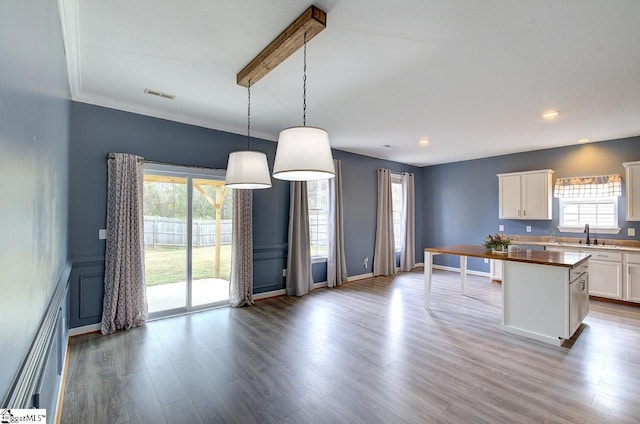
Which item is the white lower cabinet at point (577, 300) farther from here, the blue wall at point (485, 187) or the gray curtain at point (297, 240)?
the gray curtain at point (297, 240)

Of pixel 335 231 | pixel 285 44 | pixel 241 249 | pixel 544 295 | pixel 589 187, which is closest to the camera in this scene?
pixel 285 44

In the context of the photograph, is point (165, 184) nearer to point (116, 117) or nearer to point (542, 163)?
point (116, 117)

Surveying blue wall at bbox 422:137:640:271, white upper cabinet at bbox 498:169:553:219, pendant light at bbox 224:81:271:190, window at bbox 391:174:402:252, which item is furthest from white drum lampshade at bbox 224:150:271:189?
blue wall at bbox 422:137:640:271

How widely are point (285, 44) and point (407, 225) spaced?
228 inches

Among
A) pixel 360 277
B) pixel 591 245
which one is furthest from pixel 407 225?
pixel 591 245

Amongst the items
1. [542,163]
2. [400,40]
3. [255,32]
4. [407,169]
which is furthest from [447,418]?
[407,169]

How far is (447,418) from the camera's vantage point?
6.71 ft

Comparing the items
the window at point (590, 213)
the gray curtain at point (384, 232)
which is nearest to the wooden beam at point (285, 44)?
the gray curtain at point (384, 232)

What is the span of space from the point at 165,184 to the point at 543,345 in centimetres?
495

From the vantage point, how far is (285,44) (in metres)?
2.24

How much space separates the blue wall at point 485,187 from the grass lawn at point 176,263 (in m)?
5.44

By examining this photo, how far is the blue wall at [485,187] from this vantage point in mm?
5031

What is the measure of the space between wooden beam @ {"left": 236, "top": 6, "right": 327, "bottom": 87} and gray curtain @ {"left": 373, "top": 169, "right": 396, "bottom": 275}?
14.4 ft

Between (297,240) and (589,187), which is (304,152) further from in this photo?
(589,187)
